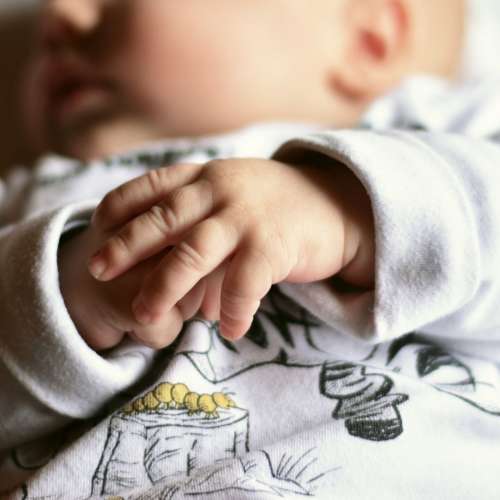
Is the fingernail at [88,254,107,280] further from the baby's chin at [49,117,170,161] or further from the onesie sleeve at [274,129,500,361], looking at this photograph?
the baby's chin at [49,117,170,161]

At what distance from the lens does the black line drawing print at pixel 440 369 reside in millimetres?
604

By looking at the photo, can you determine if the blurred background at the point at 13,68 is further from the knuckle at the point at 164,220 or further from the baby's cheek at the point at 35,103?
the knuckle at the point at 164,220

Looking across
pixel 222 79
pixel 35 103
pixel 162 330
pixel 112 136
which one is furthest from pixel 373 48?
pixel 162 330

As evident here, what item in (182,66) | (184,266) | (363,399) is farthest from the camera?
(182,66)

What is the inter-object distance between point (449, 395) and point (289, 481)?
16 centimetres

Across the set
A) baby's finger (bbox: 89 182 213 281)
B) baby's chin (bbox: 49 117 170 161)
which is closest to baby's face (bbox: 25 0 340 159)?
baby's chin (bbox: 49 117 170 161)

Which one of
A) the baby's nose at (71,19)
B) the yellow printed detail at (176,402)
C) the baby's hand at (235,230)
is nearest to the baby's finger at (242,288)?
the baby's hand at (235,230)

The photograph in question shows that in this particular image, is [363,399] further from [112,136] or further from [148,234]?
[112,136]

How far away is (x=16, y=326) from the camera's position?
1.83 feet

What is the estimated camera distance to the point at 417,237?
21.4 inches

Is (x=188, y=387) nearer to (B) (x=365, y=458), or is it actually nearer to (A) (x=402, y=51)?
(B) (x=365, y=458)

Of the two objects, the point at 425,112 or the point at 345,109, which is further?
the point at 345,109

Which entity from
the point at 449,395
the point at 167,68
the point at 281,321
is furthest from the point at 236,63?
the point at 449,395

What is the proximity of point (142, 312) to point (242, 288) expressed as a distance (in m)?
0.07
